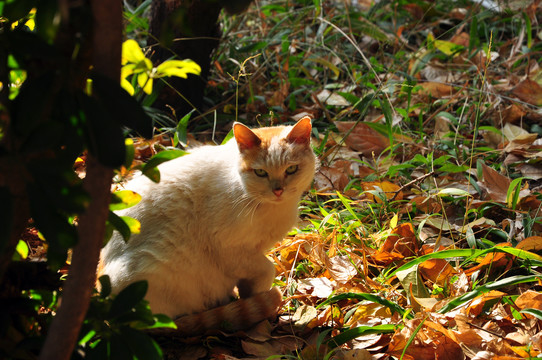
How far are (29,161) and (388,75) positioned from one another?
123 inches

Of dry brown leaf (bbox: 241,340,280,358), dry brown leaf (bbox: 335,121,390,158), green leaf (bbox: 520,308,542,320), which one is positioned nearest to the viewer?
green leaf (bbox: 520,308,542,320)

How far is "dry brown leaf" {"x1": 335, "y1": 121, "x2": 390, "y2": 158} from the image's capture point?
10.6 ft

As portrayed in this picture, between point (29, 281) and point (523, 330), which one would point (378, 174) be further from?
point (29, 281)

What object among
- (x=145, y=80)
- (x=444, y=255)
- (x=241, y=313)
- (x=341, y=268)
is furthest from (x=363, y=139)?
(x=145, y=80)

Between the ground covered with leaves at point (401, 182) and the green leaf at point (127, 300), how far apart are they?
2.68 feet

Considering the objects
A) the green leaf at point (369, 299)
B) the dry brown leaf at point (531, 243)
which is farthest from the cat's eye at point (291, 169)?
the dry brown leaf at point (531, 243)

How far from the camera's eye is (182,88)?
3.47m

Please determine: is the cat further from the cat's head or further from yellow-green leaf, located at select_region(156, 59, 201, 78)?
yellow-green leaf, located at select_region(156, 59, 201, 78)

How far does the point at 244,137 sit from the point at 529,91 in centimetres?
223

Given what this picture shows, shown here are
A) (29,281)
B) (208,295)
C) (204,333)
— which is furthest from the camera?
(208,295)

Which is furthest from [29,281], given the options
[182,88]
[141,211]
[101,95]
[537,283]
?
[182,88]

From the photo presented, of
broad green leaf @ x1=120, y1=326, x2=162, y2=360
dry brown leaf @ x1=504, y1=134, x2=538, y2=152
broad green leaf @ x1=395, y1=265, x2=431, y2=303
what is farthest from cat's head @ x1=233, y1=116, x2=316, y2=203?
dry brown leaf @ x1=504, y1=134, x2=538, y2=152

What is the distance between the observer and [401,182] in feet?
9.52

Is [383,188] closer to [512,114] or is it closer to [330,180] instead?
[330,180]
